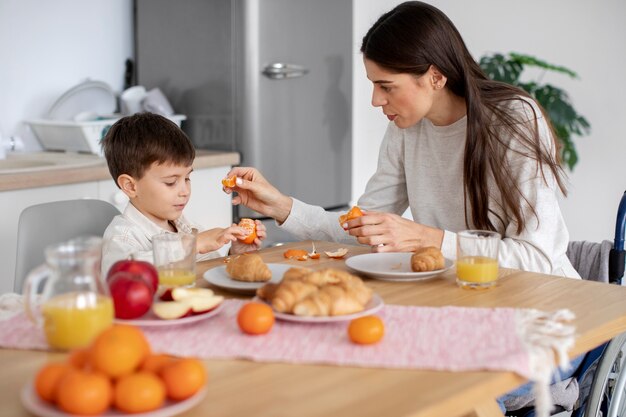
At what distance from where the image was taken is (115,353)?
98 centimetres

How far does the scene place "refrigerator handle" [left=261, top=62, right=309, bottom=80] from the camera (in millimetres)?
3541

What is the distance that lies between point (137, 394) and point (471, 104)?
1.32 meters

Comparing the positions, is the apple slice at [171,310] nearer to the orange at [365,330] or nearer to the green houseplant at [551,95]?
the orange at [365,330]

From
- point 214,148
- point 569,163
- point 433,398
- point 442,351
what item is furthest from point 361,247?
point 569,163

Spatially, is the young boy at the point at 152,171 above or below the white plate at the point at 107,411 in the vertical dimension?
above

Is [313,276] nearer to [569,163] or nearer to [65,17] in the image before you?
[65,17]

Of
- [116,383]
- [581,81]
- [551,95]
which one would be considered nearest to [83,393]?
[116,383]

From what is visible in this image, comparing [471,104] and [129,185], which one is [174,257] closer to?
[129,185]

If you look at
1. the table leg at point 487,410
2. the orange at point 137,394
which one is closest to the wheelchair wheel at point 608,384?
the table leg at point 487,410

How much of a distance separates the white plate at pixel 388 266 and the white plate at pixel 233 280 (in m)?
0.15

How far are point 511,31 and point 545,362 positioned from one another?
11.8 ft

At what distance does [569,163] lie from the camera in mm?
4211

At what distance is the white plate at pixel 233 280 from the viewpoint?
1.53m

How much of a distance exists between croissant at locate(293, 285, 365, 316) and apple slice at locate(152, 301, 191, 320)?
0.55 feet
